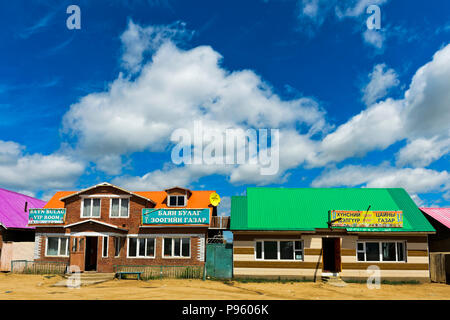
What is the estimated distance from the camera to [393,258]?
27.1 m

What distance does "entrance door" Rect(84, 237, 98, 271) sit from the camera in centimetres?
3069

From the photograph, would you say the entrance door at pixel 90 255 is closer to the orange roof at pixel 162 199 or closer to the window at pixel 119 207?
the window at pixel 119 207

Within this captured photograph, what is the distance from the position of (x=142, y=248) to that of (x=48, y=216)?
8550mm

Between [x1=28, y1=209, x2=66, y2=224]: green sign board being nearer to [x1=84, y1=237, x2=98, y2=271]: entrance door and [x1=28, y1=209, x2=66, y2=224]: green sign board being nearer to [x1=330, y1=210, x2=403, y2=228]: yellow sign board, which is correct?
[x1=84, y1=237, x2=98, y2=271]: entrance door

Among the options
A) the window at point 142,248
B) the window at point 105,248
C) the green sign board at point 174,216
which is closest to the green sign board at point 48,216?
the window at point 105,248

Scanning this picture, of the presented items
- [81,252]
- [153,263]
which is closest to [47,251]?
[81,252]

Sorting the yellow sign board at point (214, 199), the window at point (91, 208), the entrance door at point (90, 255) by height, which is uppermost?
the yellow sign board at point (214, 199)

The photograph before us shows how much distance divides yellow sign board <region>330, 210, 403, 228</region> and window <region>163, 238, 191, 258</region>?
11.2 meters

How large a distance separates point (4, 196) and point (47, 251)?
1261 cm

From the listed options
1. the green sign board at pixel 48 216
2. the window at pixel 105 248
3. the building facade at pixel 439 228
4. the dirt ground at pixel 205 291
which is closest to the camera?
the dirt ground at pixel 205 291

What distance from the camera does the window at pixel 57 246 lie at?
3097 centimetres

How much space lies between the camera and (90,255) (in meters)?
30.9

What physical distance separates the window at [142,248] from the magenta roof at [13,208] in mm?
12821
